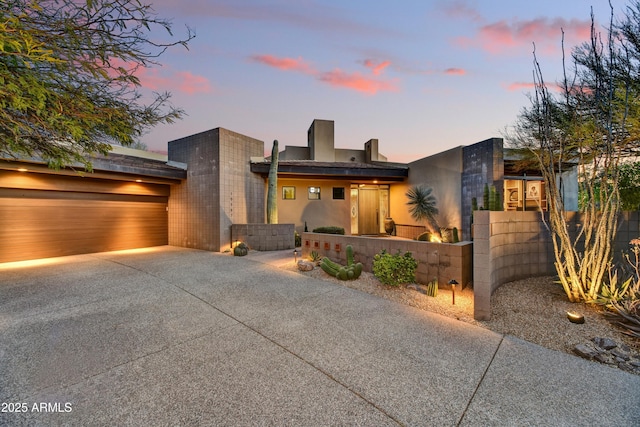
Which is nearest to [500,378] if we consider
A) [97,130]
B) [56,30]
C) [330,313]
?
[330,313]

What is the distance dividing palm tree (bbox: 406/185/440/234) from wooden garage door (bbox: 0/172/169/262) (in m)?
12.4

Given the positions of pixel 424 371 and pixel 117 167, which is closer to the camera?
pixel 424 371

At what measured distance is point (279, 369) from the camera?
8.65 ft

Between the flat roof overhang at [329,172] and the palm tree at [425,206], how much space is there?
1770mm

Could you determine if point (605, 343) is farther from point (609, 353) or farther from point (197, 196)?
point (197, 196)

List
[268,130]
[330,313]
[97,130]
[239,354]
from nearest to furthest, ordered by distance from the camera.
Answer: [239,354], [97,130], [330,313], [268,130]

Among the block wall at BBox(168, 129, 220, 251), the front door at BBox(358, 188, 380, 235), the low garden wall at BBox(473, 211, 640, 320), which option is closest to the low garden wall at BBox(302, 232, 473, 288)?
the low garden wall at BBox(473, 211, 640, 320)

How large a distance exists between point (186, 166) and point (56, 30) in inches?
376

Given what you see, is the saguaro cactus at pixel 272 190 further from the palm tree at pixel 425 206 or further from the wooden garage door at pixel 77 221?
the palm tree at pixel 425 206

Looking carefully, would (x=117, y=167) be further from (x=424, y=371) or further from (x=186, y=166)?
(x=424, y=371)

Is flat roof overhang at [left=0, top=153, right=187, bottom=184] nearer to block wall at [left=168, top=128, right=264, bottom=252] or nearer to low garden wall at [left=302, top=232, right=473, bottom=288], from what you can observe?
block wall at [left=168, top=128, right=264, bottom=252]

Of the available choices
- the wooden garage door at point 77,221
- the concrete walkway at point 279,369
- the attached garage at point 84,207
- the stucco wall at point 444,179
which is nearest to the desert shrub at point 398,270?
the concrete walkway at point 279,369

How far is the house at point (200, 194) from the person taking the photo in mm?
8656

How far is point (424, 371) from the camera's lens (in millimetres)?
2629
